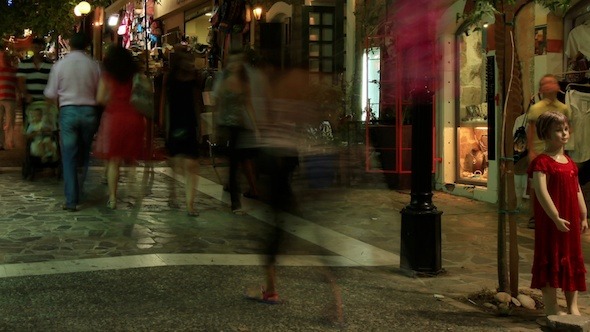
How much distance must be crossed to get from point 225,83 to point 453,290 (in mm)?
3284

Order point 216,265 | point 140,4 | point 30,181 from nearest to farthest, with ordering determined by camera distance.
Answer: point 216,265, point 30,181, point 140,4

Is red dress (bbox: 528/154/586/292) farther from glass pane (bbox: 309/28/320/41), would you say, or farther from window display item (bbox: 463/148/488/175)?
glass pane (bbox: 309/28/320/41)

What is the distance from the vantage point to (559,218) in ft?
16.8

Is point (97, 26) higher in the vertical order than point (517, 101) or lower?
higher

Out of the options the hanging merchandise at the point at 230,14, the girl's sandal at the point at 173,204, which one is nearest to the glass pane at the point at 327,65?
the hanging merchandise at the point at 230,14

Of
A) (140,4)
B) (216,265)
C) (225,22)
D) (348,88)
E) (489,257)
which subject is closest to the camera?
(216,265)

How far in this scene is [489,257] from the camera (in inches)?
303

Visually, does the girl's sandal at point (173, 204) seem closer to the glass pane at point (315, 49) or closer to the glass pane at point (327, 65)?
the glass pane at point (327, 65)

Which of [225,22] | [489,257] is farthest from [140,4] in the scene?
[489,257]

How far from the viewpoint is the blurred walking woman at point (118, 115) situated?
878 cm

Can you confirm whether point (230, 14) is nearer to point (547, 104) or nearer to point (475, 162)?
point (475, 162)

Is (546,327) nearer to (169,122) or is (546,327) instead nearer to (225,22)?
(169,122)

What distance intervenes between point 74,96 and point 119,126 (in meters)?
0.61

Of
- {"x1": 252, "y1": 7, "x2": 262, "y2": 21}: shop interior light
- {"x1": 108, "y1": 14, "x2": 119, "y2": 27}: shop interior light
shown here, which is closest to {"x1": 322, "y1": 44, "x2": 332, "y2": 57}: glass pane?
{"x1": 252, "y1": 7, "x2": 262, "y2": 21}: shop interior light
